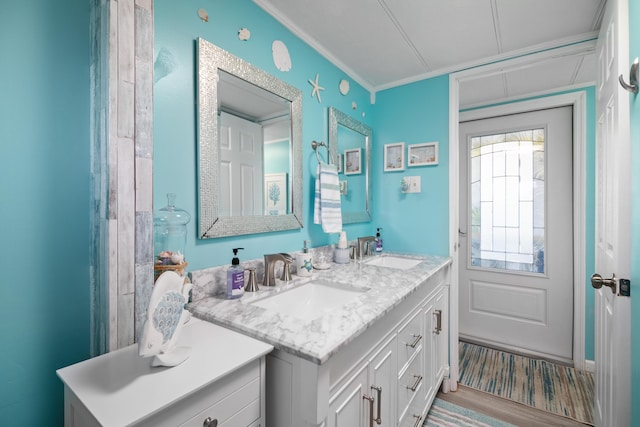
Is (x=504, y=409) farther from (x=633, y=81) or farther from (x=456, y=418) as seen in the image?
(x=633, y=81)

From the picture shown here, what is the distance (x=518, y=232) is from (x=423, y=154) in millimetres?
1238

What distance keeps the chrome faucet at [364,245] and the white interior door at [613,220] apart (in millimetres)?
1248

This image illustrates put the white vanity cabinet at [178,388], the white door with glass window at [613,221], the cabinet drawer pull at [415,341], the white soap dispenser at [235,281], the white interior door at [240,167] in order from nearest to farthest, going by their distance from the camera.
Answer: the white vanity cabinet at [178,388] → the white door with glass window at [613,221] → the white soap dispenser at [235,281] → the white interior door at [240,167] → the cabinet drawer pull at [415,341]

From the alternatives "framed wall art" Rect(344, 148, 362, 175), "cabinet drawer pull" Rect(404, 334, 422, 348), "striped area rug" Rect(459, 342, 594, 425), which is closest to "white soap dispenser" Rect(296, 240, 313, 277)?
"cabinet drawer pull" Rect(404, 334, 422, 348)

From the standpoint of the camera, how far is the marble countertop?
0.77m

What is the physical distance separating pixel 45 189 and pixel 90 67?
390 mm

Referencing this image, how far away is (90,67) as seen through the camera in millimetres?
862

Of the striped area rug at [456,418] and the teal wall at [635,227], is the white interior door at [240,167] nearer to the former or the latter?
the teal wall at [635,227]

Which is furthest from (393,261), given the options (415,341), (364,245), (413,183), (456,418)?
(456,418)

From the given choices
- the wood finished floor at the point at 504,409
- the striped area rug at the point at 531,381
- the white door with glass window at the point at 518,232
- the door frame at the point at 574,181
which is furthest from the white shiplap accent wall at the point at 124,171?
the white door with glass window at the point at 518,232

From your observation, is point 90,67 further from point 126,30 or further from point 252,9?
point 252,9

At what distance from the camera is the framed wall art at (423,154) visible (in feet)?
7.14

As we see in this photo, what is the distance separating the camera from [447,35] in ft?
5.63

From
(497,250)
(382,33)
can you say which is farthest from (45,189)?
(497,250)
